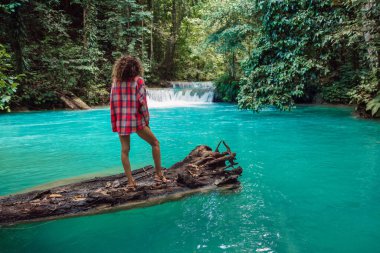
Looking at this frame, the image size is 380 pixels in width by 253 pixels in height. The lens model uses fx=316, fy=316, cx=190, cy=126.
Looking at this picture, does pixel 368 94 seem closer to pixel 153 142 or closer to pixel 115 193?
pixel 153 142

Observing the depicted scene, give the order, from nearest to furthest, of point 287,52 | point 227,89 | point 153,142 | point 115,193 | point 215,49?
point 115,193 < point 153,142 < point 287,52 < point 215,49 < point 227,89

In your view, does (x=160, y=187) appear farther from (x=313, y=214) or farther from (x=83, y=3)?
(x=83, y=3)

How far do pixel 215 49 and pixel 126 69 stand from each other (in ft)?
71.0

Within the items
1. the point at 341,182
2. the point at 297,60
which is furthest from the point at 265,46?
the point at 341,182

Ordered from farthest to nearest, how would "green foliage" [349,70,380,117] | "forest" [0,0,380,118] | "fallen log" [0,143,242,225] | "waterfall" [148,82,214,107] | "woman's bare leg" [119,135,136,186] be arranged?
"waterfall" [148,82,214,107] < "green foliage" [349,70,380,117] < "forest" [0,0,380,118] < "woman's bare leg" [119,135,136,186] < "fallen log" [0,143,242,225]

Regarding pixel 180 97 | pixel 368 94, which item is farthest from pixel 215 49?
pixel 368 94

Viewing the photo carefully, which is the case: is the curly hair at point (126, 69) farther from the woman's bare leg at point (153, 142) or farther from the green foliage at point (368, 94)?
the green foliage at point (368, 94)

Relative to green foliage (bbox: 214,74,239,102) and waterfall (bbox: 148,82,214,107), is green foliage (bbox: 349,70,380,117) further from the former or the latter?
waterfall (bbox: 148,82,214,107)

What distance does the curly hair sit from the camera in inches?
164

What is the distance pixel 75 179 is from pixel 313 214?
438 centimetres

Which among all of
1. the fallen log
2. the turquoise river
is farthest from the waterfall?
the fallen log

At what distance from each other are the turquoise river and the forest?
2.20 meters

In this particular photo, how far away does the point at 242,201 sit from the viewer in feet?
15.5

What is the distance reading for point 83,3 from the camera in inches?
960
